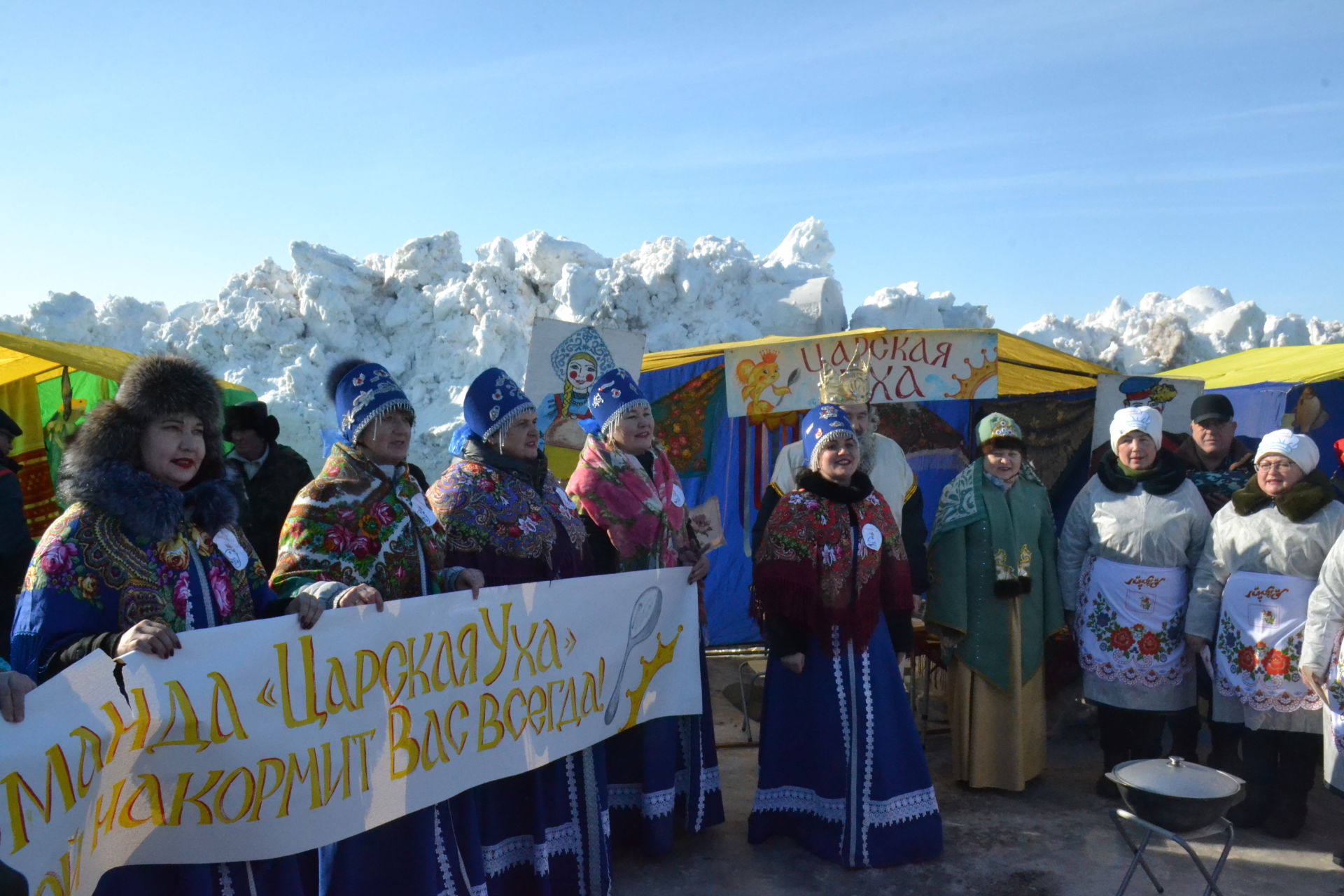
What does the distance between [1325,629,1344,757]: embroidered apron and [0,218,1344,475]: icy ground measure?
10512mm

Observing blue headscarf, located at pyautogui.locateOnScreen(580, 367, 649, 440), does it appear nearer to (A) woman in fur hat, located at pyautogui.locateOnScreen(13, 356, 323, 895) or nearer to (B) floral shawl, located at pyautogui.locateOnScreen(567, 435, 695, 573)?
(B) floral shawl, located at pyautogui.locateOnScreen(567, 435, 695, 573)

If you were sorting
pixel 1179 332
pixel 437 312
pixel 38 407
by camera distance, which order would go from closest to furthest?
1. pixel 38 407
2. pixel 1179 332
3. pixel 437 312

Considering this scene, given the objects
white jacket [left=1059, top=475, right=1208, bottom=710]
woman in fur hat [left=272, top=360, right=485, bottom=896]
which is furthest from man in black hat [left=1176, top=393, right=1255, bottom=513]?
woman in fur hat [left=272, top=360, right=485, bottom=896]

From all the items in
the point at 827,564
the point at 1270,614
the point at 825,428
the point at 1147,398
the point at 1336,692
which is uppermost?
the point at 1147,398

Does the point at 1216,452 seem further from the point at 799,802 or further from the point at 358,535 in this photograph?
the point at 358,535

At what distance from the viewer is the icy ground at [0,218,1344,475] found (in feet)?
46.4

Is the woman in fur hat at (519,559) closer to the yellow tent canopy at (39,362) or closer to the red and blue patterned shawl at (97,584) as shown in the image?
the red and blue patterned shawl at (97,584)

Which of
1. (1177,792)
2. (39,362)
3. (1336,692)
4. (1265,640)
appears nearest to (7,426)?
(39,362)

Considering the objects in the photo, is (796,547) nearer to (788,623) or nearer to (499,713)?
(788,623)

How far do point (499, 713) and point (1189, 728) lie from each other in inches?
133

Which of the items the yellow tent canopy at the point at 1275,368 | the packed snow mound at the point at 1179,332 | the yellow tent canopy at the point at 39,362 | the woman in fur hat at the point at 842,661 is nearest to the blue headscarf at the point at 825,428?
the woman in fur hat at the point at 842,661

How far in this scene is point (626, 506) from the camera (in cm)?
400

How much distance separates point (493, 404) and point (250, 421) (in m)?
2.57

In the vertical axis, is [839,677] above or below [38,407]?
below
